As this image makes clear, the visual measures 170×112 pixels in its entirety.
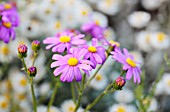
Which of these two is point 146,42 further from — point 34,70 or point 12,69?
point 34,70

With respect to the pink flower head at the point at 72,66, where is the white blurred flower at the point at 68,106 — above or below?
below

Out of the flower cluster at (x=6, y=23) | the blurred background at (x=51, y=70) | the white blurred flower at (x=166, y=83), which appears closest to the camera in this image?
the flower cluster at (x=6, y=23)

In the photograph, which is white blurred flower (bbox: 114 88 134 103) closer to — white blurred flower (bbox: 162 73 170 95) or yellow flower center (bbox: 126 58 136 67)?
white blurred flower (bbox: 162 73 170 95)

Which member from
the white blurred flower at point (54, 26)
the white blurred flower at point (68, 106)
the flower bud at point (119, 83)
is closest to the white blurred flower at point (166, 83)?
the white blurred flower at point (68, 106)

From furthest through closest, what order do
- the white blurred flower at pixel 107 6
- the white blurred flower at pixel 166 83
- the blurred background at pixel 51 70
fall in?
the white blurred flower at pixel 107 6, the white blurred flower at pixel 166 83, the blurred background at pixel 51 70

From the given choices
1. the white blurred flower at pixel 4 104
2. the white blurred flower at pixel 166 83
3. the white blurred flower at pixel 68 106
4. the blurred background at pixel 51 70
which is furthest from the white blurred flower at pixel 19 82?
the white blurred flower at pixel 166 83

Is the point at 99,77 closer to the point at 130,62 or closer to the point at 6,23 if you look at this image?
the point at 6,23

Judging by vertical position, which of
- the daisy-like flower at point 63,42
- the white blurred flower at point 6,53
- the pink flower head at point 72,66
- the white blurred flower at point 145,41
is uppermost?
the daisy-like flower at point 63,42

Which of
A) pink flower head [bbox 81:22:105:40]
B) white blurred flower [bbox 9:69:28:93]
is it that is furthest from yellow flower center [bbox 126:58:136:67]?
white blurred flower [bbox 9:69:28:93]

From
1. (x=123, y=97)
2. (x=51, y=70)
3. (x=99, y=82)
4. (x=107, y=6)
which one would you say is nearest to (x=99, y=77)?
(x=99, y=82)

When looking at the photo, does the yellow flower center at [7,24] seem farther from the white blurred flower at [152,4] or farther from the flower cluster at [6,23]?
the white blurred flower at [152,4]

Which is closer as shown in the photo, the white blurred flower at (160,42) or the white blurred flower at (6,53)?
the white blurred flower at (6,53)
